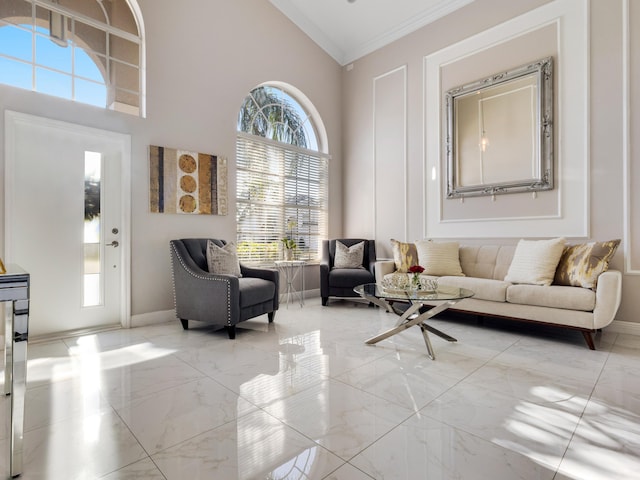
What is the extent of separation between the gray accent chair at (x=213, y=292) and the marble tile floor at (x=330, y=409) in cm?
28

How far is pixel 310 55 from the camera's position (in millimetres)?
5227

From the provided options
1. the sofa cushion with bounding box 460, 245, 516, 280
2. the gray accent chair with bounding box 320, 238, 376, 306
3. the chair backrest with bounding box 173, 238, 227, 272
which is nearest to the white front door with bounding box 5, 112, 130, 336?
the chair backrest with bounding box 173, 238, 227, 272

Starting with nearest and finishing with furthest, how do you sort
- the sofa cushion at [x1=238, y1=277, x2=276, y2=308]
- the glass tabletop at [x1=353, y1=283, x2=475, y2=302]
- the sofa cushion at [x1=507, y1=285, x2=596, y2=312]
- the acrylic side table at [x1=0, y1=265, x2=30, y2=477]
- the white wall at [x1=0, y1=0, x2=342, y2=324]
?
the acrylic side table at [x1=0, y1=265, x2=30, y2=477], the glass tabletop at [x1=353, y1=283, x2=475, y2=302], the sofa cushion at [x1=507, y1=285, x2=596, y2=312], the sofa cushion at [x1=238, y1=277, x2=276, y2=308], the white wall at [x1=0, y1=0, x2=342, y2=324]

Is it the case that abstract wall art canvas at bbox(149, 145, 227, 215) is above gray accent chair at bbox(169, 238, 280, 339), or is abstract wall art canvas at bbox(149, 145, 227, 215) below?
above

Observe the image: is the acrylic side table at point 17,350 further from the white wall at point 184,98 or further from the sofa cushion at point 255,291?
the white wall at point 184,98

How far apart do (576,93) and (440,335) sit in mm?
2893

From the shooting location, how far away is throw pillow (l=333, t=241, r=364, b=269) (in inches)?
188

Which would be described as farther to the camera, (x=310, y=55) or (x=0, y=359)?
(x=310, y=55)

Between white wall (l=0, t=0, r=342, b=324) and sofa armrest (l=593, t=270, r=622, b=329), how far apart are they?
12.3 ft

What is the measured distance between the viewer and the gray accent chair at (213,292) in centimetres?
302

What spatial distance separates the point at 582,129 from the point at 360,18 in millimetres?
3292

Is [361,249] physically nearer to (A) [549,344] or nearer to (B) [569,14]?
(A) [549,344]

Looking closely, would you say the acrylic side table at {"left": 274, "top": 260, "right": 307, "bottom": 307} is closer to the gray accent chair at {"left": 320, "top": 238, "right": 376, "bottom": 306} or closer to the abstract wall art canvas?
the gray accent chair at {"left": 320, "top": 238, "right": 376, "bottom": 306}

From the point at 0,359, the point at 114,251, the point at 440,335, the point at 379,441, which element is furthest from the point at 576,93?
the point at 0,359
